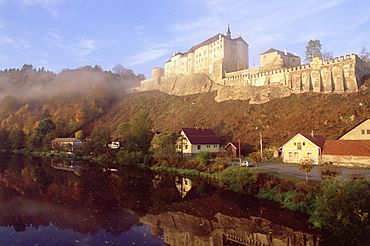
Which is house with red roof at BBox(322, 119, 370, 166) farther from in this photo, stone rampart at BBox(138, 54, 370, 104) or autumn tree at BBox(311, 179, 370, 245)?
stone rampart at BBox(138, 54, 370, 104)

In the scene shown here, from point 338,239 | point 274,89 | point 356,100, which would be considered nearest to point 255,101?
point 274,89

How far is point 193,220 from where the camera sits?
16.4 m

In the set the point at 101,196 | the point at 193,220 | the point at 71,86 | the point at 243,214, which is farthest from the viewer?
the point at 71,86

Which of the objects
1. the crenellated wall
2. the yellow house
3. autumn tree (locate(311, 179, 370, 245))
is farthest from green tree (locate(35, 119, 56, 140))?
autumn tree (locate(311, 179, 370, 245))

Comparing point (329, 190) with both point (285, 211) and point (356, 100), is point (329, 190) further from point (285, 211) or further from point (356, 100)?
point (356, 100)

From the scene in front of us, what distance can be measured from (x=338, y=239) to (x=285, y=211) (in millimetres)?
4515

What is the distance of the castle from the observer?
159 feet

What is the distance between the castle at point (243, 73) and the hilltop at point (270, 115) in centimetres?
240

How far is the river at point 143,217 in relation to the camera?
548 inches

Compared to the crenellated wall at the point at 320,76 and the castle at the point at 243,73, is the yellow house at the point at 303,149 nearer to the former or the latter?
the crenellated wall at the point at 320,76

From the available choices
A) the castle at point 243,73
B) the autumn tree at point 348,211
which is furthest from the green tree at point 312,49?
the autumn tree at point 348,211

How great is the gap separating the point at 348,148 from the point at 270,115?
2210 cm

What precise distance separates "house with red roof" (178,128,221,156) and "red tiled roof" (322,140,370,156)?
19.0m

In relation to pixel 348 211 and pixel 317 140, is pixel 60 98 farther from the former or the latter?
pixel 348 211
